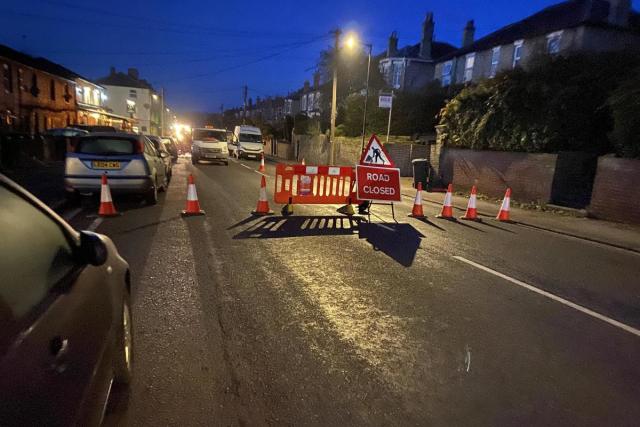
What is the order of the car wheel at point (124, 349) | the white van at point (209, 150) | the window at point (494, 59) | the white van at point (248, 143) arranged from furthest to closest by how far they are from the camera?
the white van at point (248, 143), the window at point (494, 59), the white van at point (209, 150), the car wheel at point (124, 349)

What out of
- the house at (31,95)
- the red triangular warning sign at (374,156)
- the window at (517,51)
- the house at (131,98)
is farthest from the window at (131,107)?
the red triangular warning sign at (374,156)

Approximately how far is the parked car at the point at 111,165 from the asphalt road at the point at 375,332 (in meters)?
2.18

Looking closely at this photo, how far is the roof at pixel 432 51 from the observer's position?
146 ft

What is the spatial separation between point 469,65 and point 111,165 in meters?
32.7

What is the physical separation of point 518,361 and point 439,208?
902 cm

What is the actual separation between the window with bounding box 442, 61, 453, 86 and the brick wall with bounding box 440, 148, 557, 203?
24.2 m

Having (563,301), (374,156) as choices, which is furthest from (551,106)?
(563,301)

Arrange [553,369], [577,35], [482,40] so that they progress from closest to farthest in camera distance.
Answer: [553,369], [577,35], [482,40]

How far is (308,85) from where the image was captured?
77750 millimetres

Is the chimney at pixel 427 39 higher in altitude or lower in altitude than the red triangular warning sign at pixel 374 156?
higher

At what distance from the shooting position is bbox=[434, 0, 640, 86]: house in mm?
26047

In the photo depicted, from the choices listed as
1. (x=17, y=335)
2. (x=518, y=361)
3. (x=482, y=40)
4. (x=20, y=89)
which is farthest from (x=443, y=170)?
(x=20, y=89)

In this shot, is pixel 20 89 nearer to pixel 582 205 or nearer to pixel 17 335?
pixel 582 205

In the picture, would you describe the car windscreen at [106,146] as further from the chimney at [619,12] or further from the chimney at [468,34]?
the chimney at [468,34]
